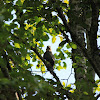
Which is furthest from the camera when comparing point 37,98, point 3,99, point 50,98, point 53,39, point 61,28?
point 53,39

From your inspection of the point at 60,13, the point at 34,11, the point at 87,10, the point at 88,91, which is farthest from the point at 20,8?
the point at 88,91

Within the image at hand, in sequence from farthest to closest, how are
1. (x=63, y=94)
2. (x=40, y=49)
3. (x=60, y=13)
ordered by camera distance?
(x=40, y=49) < (x=60, y=13) < (x=63, y=94)

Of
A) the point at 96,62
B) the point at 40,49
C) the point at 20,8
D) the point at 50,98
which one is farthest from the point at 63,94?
the point at 40,49

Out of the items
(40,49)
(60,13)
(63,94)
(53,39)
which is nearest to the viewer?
(63,94)

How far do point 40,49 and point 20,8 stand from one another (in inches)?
101

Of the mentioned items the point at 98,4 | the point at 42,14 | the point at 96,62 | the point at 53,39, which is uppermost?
the point at 53,39

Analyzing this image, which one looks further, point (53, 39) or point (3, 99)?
point (53, 39)

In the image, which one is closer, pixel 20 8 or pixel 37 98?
pixel 37 98

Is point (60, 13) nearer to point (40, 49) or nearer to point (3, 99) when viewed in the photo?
point (3, 99)

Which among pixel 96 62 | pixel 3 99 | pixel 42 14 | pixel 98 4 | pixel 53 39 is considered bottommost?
pixel 3 99

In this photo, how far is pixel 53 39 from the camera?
4.69 meters

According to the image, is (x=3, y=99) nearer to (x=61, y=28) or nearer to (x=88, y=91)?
(x=88, y=91)

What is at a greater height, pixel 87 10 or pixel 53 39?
pixel 53 39

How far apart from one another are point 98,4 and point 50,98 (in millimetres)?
1328
